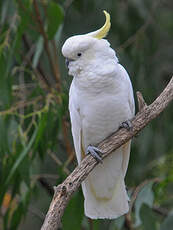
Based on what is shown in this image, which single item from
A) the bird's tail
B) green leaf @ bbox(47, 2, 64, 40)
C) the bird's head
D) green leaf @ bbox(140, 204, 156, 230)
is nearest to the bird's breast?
the bird's head

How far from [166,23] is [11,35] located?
129 centimetres

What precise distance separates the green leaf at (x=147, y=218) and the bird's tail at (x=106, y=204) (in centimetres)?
10

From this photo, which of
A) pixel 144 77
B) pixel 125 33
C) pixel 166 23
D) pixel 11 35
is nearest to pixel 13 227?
pixel 11 35

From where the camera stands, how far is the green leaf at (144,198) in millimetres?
2805

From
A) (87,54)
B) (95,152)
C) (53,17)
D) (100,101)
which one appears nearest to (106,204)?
(95,152)

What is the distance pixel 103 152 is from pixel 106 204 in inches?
16.1

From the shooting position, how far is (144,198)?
2.84 metres

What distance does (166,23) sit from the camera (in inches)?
157

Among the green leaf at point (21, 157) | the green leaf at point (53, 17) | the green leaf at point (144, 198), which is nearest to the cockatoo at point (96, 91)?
the green leaf at point (21, 157)

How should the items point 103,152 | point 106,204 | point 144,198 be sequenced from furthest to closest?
point 144,198 → point 106,204 → point 103,152

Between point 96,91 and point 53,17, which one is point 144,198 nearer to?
point 96,91

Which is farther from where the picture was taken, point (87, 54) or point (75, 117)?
point (75, 117)

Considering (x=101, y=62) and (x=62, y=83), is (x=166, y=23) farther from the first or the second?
(x=101, y=62)

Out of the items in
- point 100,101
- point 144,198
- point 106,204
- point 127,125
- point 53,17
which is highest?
point 53,17
